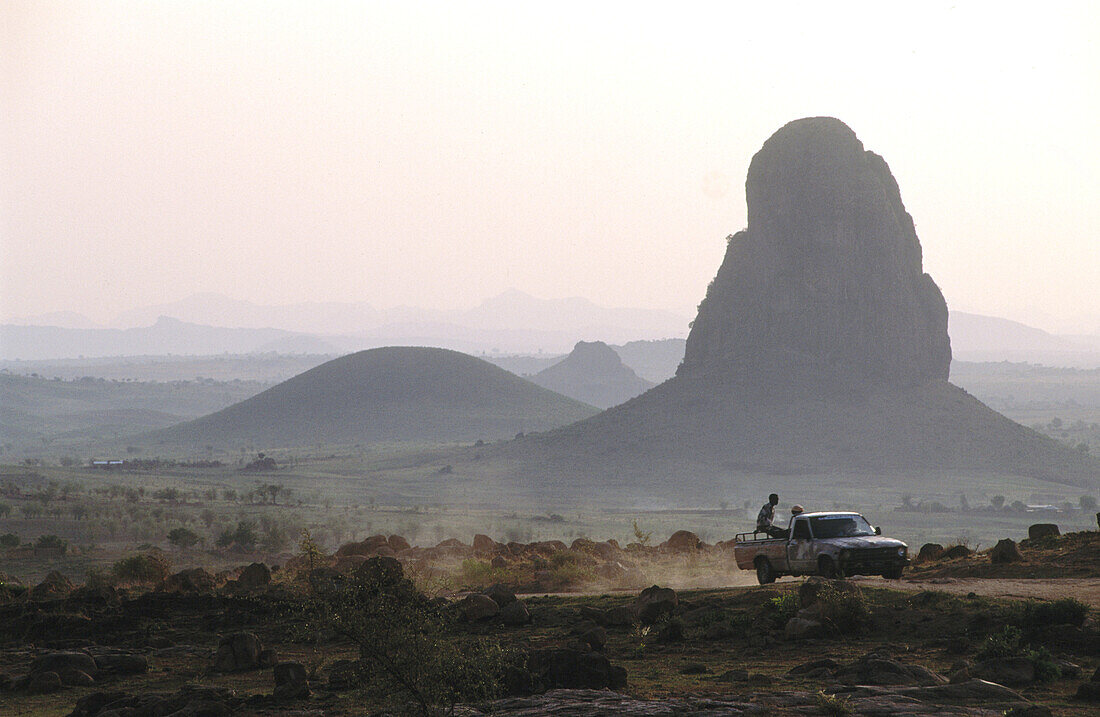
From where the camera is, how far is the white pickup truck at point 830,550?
72.8ft

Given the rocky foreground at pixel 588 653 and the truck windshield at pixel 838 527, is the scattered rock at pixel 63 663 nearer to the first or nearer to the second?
the rocky foreground at pixel 588 653

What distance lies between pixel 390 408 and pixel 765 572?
149059 mm

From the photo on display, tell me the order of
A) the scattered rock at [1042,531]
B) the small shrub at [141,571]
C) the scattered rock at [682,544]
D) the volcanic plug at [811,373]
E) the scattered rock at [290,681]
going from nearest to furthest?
the scattered rock at [290,681]
the scattered rock at [1042,531]
the small shrub at [141,571]
the scattered rock at [682,544]
the volcanic plug at [811,373]

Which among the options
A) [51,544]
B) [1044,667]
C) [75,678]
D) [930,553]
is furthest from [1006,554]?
[51,544]

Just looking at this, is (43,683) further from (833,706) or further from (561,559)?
(561,559)

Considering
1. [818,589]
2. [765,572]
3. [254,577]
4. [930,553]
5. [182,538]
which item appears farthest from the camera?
[182,538]

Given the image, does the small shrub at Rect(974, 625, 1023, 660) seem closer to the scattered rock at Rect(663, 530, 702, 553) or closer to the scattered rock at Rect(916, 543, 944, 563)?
the scattered rock at Rect(916, 543, 944, 563)

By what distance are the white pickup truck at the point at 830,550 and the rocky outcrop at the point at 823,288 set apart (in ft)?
321

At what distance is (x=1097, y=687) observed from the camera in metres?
13.9

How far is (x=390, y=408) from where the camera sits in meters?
171

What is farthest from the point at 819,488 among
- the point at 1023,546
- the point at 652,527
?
the point at 1023,546

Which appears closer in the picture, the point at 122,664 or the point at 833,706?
the point at 833,706

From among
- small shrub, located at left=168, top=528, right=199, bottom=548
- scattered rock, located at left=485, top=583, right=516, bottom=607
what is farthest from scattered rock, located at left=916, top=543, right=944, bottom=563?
small shrub, located at left=168, top=528, right=199, bottom=548

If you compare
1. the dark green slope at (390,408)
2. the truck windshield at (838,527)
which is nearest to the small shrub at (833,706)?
the truck windshield at (838,527)
